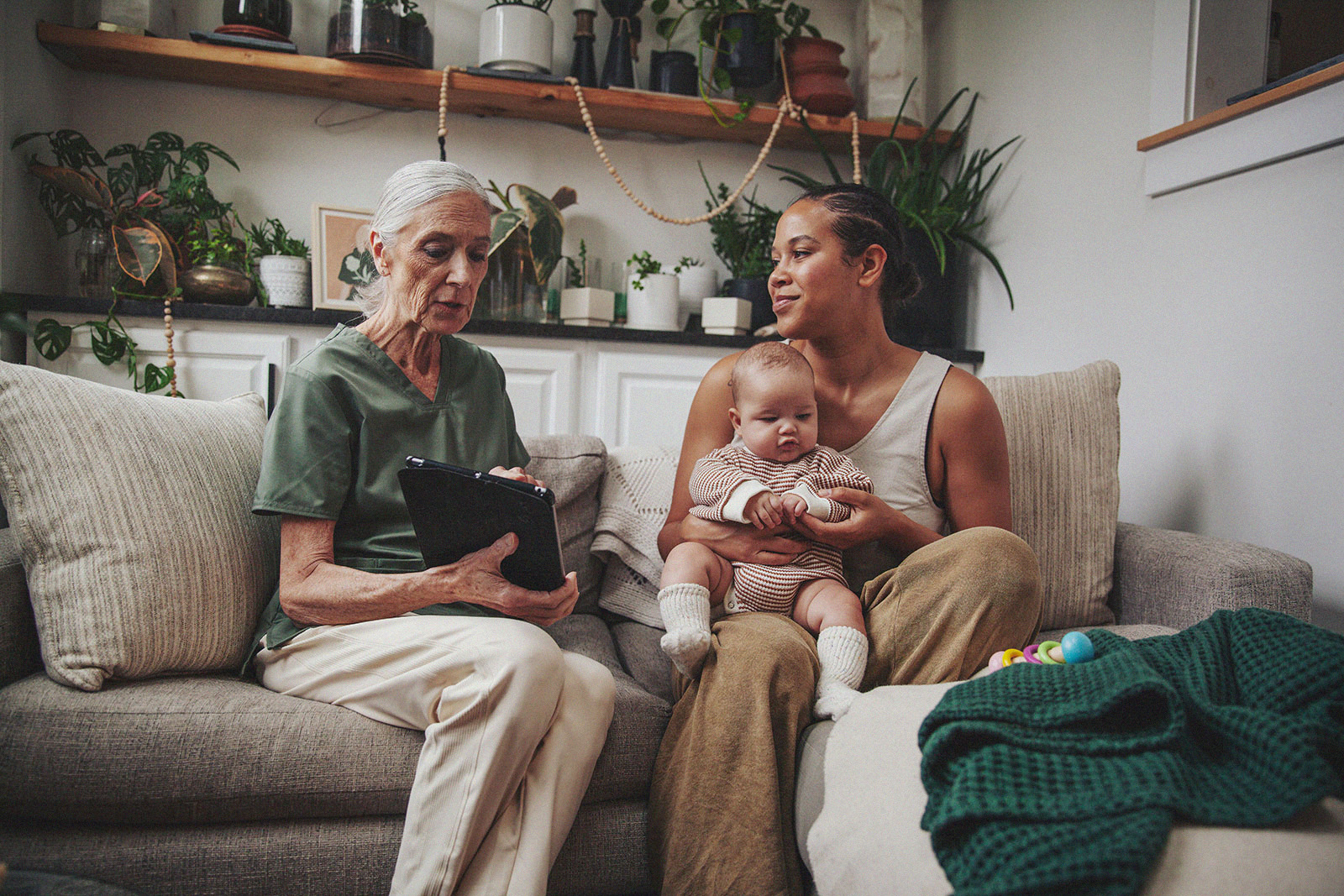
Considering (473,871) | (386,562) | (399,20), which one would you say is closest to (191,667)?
(386,562)

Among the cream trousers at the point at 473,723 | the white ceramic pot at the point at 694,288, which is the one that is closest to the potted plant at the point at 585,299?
the white ceramic pot at the point at 694,288

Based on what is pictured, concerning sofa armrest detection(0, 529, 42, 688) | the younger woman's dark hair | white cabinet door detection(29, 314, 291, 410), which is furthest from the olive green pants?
white cabinet door detection(29, 314, 291, 410)

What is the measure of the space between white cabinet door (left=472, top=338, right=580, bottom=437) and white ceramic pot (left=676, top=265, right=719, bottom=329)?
573 mm

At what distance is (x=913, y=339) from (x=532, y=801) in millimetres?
2132

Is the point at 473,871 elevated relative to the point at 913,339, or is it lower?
lower

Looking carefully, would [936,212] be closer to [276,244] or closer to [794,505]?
[794,505]

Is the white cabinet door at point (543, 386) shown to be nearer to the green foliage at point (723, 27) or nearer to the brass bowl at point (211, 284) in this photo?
the brass bowl at point (211, 284)

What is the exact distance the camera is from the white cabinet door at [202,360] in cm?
231

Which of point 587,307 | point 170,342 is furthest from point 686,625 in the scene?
point 170,342

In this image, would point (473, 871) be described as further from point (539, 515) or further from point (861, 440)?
point (861, 440)

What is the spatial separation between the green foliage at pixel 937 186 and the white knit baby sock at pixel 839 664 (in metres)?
1.58

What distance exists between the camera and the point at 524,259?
2668 millimetres

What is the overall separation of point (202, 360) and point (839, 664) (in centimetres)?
202

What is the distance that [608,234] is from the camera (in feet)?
10.0
